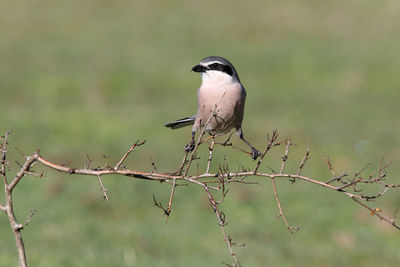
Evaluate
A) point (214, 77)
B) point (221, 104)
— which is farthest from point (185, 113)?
point (214, 77)

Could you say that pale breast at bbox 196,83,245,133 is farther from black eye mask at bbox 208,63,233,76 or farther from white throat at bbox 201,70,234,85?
black eye mask at bbox 208,63,233,76

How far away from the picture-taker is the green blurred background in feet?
40.0

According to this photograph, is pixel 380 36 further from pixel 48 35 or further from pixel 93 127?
pixel 93 127

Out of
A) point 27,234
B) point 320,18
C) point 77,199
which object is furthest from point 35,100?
point 320,18

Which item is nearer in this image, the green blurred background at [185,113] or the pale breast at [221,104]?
the pale breast at [221,104]

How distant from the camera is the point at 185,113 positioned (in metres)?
20.2

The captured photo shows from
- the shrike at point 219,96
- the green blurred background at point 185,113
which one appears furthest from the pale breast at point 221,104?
the green blurred background at point 185,113

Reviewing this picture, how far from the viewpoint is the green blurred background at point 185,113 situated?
480 inches

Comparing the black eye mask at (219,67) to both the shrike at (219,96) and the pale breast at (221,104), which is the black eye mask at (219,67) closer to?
the shrike at (219,96)

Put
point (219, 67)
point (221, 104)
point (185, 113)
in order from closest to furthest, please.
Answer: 1. point (219, 67)
2. point (221, 104)
3. point (185, 113)

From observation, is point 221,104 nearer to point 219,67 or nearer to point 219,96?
point 219,96

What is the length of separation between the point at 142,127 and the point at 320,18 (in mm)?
14463

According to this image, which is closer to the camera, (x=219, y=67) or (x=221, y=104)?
(x=219, y=67)

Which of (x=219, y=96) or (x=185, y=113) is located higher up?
(x=185, y=113)
